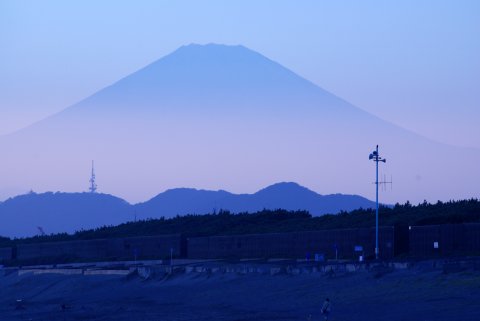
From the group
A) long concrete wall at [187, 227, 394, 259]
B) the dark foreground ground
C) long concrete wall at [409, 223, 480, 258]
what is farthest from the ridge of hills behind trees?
the dark foreground ground

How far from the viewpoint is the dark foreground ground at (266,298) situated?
2883 cm

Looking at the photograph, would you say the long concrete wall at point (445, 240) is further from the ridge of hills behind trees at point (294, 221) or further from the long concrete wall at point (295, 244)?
the ridge of hills behind trees at point (294, 221)

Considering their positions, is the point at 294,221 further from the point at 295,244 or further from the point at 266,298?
the point at 266,298

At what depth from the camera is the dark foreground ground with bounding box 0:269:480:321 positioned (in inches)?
1135

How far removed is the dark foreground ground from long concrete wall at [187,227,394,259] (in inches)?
324

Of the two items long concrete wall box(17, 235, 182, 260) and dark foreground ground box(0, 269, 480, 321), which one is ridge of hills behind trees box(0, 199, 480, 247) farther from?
dark foreground ground box(0, 269, 480, 321)

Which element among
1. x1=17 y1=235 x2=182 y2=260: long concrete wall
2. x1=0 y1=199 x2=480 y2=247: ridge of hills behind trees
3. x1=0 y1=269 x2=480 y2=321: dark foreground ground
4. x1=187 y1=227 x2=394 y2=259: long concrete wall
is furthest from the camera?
x1=17 y1=235 x2=182 y2=260: long concrete wall

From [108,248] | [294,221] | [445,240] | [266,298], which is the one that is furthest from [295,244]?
[108,248]

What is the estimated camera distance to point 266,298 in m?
35.5

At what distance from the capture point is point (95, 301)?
43.8 m

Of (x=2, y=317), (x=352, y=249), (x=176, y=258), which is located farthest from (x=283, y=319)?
(x=176, y=258)

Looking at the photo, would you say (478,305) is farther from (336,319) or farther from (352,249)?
(352,249)

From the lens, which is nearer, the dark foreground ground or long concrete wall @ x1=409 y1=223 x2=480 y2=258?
the dark foreground ground

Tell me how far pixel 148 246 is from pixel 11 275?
27.8 ft
